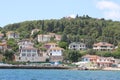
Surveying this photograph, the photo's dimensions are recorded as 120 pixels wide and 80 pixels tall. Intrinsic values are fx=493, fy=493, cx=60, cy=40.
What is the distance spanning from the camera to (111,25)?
167 m

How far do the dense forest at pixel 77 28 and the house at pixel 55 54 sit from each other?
791 inches

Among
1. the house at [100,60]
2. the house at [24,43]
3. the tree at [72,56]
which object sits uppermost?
the house at [24,43]

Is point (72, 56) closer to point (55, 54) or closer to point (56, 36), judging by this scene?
point (55, 54)

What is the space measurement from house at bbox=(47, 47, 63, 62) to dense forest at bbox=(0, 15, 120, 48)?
20.1 m

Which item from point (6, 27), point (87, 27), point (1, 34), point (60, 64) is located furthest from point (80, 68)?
point (6, 27)

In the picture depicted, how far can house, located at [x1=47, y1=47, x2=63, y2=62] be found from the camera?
118 meters

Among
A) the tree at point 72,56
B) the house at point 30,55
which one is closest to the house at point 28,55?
the house at point 30,55

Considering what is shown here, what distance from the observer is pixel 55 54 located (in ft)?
393

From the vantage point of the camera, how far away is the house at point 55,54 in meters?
118

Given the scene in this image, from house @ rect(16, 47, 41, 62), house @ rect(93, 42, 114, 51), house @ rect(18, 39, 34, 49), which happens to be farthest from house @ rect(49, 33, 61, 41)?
house @ rect(16, 47, 41, 62)

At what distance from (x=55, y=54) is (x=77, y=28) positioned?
145ft

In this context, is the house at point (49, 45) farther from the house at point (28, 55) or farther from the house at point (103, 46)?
the house at point (28, 55)

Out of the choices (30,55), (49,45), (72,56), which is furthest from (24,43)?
(72,56)

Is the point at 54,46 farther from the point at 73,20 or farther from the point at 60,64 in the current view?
the point at 73,20
